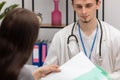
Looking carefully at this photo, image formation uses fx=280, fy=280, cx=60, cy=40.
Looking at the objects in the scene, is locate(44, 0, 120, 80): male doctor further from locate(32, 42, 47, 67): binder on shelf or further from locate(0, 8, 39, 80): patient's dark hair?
locate(0, 8, 39, 80): patient's dark hair

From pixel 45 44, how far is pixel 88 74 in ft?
3.78

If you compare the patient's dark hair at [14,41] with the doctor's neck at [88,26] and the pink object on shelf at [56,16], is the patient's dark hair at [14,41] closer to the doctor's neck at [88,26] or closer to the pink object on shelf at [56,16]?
the doctor's neck at [88,26]

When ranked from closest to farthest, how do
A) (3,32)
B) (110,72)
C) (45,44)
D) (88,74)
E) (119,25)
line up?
(3,32) → (88,74) → (110,72) → (45,44) → (119,25)

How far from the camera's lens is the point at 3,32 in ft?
2.83

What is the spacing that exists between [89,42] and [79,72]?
0.48m

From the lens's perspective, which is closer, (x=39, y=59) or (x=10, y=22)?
(x=10, y=22)

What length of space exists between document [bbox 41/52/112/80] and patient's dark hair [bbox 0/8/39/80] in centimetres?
56

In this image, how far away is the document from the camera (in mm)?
1379

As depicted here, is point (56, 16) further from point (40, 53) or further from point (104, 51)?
point (104, 51)

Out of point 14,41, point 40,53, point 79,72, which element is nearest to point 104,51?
point 79,72

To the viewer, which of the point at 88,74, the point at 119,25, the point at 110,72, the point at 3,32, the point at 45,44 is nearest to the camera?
the point at 3,32

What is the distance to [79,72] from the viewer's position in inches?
55.2

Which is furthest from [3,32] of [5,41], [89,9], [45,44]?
[45,44]

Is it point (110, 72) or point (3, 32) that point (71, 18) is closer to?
point (110, 72)
